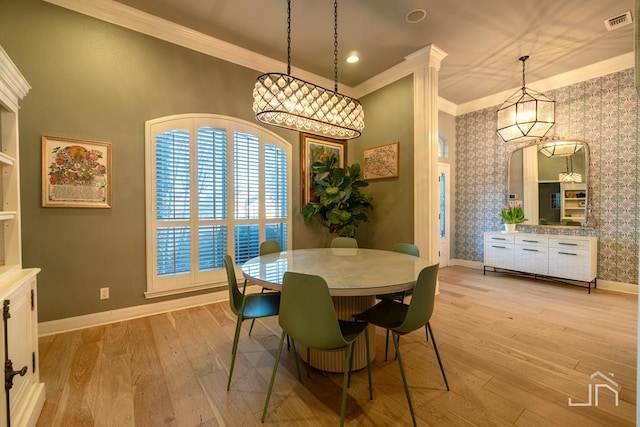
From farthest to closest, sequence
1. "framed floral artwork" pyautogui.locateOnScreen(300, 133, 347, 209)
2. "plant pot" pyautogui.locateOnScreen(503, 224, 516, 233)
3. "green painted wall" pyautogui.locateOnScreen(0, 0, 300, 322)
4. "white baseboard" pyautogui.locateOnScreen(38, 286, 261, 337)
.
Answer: "plant pot" pyautogui.locateOnScreen(503, 224, 516, 233) < "framed floral artwork" pyautogui.locateOnScreen(300, 133, 347, 209) < "white baseboard" pyautogui.locateOnScreen(38, 286, 261, 337) < "green painted wall" pyautogui.locateOnScreen(0, 0, 300, 322)

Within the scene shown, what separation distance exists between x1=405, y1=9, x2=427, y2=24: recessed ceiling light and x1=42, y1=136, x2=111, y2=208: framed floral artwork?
3.33 m

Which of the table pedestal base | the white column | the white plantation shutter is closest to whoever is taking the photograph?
the table pedestal base

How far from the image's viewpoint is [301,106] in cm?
215

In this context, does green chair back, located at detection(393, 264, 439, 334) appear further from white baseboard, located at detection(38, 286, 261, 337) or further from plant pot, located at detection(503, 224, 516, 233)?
plant pot, located at detection(503, 224, 516, 233)

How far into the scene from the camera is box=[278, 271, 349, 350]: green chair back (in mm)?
1339

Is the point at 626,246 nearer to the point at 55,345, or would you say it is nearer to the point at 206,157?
the point at 206,157

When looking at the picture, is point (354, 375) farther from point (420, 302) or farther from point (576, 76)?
point (576, 76)

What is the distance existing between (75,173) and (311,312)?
271 centimetres

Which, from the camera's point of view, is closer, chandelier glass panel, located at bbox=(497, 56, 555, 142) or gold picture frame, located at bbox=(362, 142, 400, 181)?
chandelier glass panel, located at bbox=(497, 56, 555, 142)

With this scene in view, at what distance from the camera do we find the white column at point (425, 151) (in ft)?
11.7

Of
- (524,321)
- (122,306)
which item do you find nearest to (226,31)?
(122,306)

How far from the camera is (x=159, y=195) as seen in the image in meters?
3.01

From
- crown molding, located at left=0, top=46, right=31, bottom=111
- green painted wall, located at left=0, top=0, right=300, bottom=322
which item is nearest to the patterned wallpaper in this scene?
green painted wall, located at left=0, top=0, right=300, bottom=322

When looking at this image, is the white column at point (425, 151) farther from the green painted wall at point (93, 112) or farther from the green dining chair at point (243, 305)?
the green painted wall at point (93, 112)
